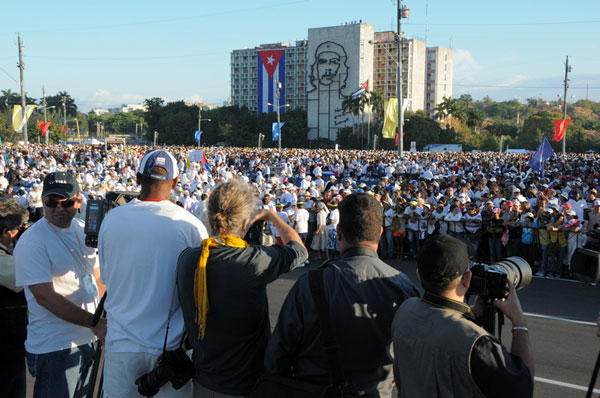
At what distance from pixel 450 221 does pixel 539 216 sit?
1811 mm

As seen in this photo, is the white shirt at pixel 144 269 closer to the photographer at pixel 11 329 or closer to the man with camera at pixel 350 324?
the man with camera at pixel 350 324

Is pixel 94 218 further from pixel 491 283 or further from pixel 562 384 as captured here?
pixel 562 384

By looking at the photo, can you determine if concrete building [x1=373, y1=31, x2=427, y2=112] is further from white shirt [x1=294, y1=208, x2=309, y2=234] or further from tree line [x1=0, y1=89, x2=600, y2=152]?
white shirt [x1=294, y1=208, x2=309, y2=234]

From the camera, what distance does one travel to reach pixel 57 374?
3070 millimetres

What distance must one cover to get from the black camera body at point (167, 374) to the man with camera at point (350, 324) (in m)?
0.40

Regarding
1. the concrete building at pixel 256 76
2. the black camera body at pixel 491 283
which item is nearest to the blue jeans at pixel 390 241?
the black camera body at pixel 491 283

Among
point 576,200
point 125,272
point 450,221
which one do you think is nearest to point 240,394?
point 125,272

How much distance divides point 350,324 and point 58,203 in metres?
1.86

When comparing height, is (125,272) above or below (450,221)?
above

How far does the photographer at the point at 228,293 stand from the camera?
252 cm

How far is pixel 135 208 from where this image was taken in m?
2.67

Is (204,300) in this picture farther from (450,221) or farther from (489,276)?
(450,221)

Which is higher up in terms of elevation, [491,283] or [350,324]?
[491,283]

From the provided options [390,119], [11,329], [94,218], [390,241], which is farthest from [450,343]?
[390,119]
